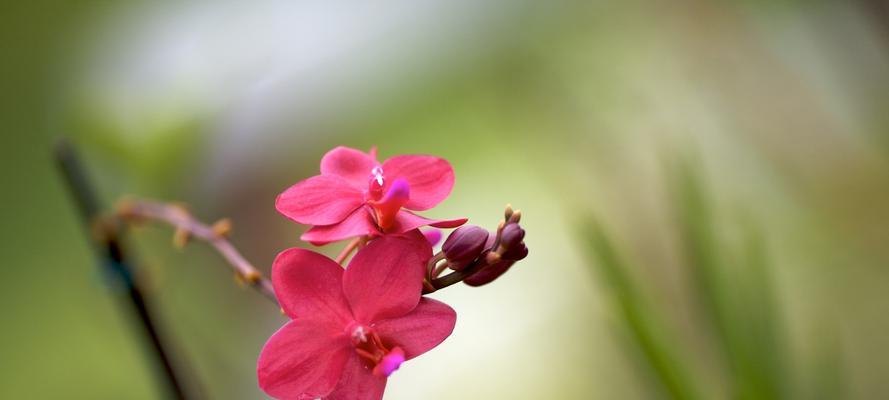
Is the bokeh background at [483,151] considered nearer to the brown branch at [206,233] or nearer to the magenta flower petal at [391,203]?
the brown branch at [206,233]

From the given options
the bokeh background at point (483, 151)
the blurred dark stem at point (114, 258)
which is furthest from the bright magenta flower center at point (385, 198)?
the bokeh background at point (483, 151)

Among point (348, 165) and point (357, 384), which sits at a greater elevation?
point (348, 165)

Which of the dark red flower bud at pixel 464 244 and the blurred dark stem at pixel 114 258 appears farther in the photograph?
the blurred dark stem at pixel 114 258

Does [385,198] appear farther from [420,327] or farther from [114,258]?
[114,258]

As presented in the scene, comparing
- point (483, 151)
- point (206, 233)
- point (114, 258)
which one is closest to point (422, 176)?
point (206, 233)

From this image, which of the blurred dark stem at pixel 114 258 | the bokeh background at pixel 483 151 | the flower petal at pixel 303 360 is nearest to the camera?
the flower petal at pixel 303 360

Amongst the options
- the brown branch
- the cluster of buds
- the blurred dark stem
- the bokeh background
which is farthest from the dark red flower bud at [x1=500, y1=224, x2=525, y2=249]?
the bokeh background

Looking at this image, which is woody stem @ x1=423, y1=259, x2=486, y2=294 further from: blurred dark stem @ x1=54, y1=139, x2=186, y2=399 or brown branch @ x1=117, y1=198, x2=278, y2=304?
blurred dark stem @ x1=54, y1=139, x2=186, y2=399
